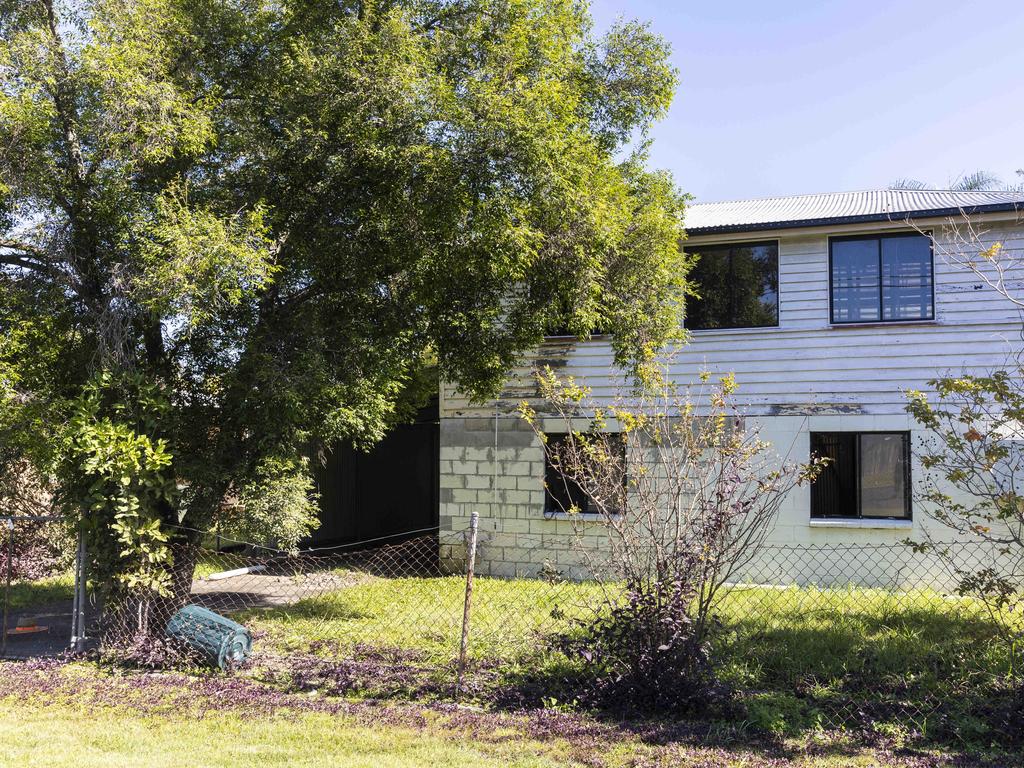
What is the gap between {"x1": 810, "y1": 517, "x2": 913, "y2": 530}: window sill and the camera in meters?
11.9

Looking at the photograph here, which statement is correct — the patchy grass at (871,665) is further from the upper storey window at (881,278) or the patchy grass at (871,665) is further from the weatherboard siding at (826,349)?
the upper storey window at (881,278)

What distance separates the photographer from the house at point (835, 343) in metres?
11.9

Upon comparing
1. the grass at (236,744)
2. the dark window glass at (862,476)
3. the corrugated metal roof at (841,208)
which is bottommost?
the grass at (236,744)

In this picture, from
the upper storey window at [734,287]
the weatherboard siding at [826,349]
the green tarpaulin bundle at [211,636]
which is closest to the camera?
the green tarpaulin bundle at [211,636]

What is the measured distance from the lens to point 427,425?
19.9 metres

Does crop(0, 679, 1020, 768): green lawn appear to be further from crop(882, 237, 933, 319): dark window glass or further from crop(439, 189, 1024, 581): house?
crop(882, 237, 933, 319): dark window glass

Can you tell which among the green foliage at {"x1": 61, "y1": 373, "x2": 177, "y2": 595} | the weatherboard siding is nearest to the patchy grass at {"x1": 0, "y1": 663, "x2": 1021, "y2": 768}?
the green foliage at {"x1": 61, "y1": 373, "x2": 177, "y2": 595}

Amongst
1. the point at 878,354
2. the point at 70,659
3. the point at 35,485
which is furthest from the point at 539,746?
the point at 35,485

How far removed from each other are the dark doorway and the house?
5615mm

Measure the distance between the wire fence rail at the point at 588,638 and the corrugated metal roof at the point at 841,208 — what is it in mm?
4637

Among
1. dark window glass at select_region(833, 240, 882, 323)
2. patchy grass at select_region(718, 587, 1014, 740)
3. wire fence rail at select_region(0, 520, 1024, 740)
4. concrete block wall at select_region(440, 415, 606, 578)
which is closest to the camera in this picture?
patchy grass at select_region(718, 587, 1014, 740)

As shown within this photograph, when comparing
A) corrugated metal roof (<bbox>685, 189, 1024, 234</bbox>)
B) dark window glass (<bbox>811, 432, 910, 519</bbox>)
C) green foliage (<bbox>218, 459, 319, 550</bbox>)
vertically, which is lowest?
green foliage (<bbox>218, 459, 319, 550</bbox>)

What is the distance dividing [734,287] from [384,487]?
9.93m

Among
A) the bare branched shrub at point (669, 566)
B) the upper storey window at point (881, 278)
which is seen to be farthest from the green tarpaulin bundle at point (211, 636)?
the upper storey window at point (881, 278)
